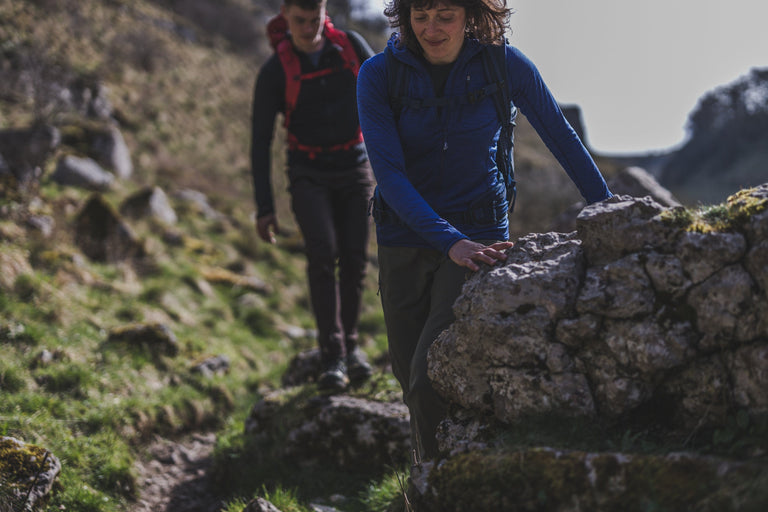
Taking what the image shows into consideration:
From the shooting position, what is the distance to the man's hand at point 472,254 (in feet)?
8.95

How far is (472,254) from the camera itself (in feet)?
9.01

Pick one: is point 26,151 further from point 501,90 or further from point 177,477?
point 501,90

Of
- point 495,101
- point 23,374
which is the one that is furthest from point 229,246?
point 495,101

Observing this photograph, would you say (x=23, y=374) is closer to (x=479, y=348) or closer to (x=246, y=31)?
(x=479, y=348)

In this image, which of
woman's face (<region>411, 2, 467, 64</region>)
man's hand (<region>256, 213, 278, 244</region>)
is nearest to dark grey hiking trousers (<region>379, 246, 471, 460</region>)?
woman's face (<region>411, 2, 467, 64</region>)

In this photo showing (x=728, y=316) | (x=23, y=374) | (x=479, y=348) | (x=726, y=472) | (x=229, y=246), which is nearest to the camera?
(x=726, y=472)

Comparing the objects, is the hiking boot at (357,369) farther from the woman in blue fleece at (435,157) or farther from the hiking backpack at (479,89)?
the hiking backpack at (479,89)

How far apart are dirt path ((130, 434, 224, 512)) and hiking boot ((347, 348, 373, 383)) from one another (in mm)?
1418

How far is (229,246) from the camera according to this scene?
13.1m

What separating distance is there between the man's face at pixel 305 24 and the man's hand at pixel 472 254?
2.63 metres

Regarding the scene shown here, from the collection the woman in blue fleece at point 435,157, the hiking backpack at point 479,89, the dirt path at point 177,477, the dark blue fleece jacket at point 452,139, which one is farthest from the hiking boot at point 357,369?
the hiking backpack at point 479,89

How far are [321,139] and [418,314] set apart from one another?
2.05m

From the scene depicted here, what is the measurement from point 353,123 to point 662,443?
11.1 feet

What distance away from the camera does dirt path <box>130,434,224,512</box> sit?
182 inches
